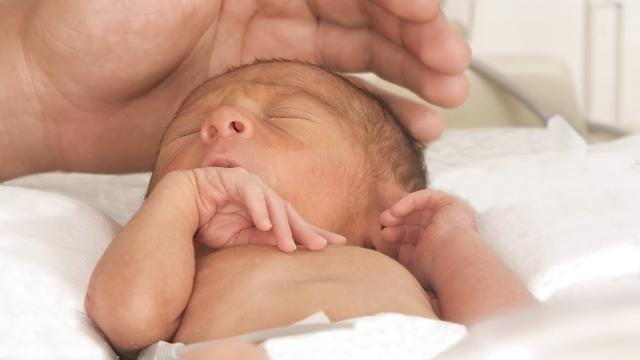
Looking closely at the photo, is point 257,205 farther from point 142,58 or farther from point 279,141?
point 142,58

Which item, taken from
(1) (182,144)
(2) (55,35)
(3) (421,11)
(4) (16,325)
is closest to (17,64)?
(2) (55,35)

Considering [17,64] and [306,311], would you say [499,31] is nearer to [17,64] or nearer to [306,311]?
[17,64]

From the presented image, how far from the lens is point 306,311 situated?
2.32 ft

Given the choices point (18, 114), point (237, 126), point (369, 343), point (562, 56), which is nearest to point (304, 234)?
point (237, 126)

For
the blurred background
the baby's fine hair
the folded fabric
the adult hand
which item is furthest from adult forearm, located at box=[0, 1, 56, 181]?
the folded fabric

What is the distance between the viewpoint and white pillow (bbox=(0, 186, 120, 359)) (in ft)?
2.25

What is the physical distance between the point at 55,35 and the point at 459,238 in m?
0.64

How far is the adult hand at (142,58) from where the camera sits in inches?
47.5

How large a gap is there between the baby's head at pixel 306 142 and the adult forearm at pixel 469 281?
13 cm

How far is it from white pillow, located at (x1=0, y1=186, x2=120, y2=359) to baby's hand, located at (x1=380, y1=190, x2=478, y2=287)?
286 mm

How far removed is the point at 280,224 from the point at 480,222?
0.30 m

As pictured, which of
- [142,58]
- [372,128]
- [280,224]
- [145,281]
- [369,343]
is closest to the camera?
[369,343]

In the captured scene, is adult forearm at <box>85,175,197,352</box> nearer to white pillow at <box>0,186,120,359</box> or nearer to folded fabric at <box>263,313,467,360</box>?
white pillow at <box>0,186,120,359</box>

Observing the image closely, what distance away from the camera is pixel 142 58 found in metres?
1.24
